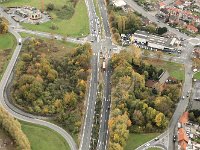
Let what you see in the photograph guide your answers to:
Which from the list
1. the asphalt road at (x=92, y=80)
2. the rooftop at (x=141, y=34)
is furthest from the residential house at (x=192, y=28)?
the asphalt road at (x=92, y=80)

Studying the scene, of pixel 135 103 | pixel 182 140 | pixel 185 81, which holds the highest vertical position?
pixel 135 103

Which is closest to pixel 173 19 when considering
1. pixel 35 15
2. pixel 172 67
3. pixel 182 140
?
pixel 172 67

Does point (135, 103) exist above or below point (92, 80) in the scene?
above

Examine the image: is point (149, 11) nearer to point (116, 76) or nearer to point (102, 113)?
point (116, 76)

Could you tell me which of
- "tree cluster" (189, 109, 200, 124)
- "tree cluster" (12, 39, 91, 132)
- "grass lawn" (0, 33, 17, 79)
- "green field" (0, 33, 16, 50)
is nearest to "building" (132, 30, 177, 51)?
"tree cluster" (12, 39, 91, 132)

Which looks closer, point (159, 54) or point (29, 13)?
point (159, 54)

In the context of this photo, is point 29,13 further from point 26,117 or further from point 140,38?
Result: point 26,117
